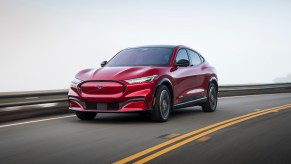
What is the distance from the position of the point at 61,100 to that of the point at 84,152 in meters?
6.06

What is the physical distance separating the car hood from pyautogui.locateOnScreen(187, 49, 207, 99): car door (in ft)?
5.53

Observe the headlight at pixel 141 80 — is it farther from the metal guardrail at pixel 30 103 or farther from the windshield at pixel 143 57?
the metal guardrail at pixel 30 103

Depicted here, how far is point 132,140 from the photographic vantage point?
7.95m

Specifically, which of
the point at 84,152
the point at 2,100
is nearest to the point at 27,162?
the point at 84,152

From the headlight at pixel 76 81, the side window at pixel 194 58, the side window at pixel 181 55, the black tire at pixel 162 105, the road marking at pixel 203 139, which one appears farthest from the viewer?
the side window at pixel 194 58

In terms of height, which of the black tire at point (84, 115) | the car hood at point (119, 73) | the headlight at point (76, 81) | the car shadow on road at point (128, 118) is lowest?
the car shadow on road at point (128, 118)

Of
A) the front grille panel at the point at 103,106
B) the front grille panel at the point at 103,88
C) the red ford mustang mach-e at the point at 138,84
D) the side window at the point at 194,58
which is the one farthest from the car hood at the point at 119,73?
the side window at the point at 194,58

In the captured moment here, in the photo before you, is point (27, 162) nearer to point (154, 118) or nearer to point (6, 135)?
point (6, 135)

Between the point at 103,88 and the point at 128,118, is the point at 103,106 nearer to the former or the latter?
the point at 103,88

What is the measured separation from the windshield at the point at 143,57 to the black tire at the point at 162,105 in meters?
0.77

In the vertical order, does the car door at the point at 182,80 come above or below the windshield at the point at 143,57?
below

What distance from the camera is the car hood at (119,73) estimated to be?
10039mm

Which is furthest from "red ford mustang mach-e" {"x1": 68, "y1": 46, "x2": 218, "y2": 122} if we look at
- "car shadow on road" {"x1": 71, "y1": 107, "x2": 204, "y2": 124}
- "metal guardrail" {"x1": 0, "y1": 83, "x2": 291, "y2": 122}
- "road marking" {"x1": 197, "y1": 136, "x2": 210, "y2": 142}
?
"road marking" {"x1": 197, "y1": 136, "x2": 210, "y2": 142}

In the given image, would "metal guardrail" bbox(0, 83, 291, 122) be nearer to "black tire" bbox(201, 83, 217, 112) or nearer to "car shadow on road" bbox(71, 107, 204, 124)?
"car shadow on road" bbox(71, 107, 204, 124)
